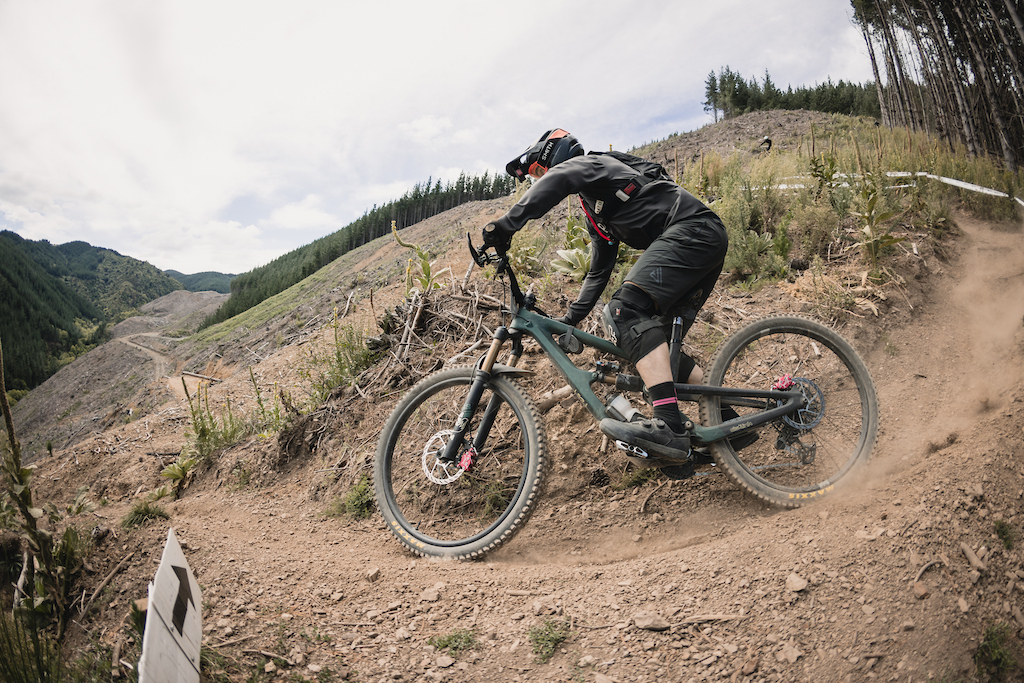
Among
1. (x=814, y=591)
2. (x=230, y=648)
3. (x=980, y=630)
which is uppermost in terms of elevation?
(x=230, y=648)

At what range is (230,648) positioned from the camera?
7.45 feet

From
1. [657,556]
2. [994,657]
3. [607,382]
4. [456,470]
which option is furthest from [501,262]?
[994,657]

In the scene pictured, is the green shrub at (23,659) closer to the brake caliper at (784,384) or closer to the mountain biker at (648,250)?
the mountain biker at (648,250)

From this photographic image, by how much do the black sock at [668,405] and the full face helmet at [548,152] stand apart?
5.35ft

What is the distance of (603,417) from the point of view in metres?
3.09

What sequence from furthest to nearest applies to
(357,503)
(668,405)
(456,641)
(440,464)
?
(357,503), (440,464), (668,405), (456,641)

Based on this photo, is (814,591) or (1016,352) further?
(1016,352)

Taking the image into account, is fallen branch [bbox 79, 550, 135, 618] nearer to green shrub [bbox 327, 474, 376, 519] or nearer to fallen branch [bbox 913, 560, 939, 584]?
green shrub [bbox 327, 474, 376, 519]

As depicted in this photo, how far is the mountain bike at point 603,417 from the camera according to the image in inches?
121

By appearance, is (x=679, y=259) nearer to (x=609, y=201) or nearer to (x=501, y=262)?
(x=609, y=201)

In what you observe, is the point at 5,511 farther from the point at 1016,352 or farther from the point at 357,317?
the point at 1016,352

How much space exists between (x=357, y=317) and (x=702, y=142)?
93.4ft

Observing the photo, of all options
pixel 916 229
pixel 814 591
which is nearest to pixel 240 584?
pixel 814 591

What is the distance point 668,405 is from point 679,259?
0.90 m
